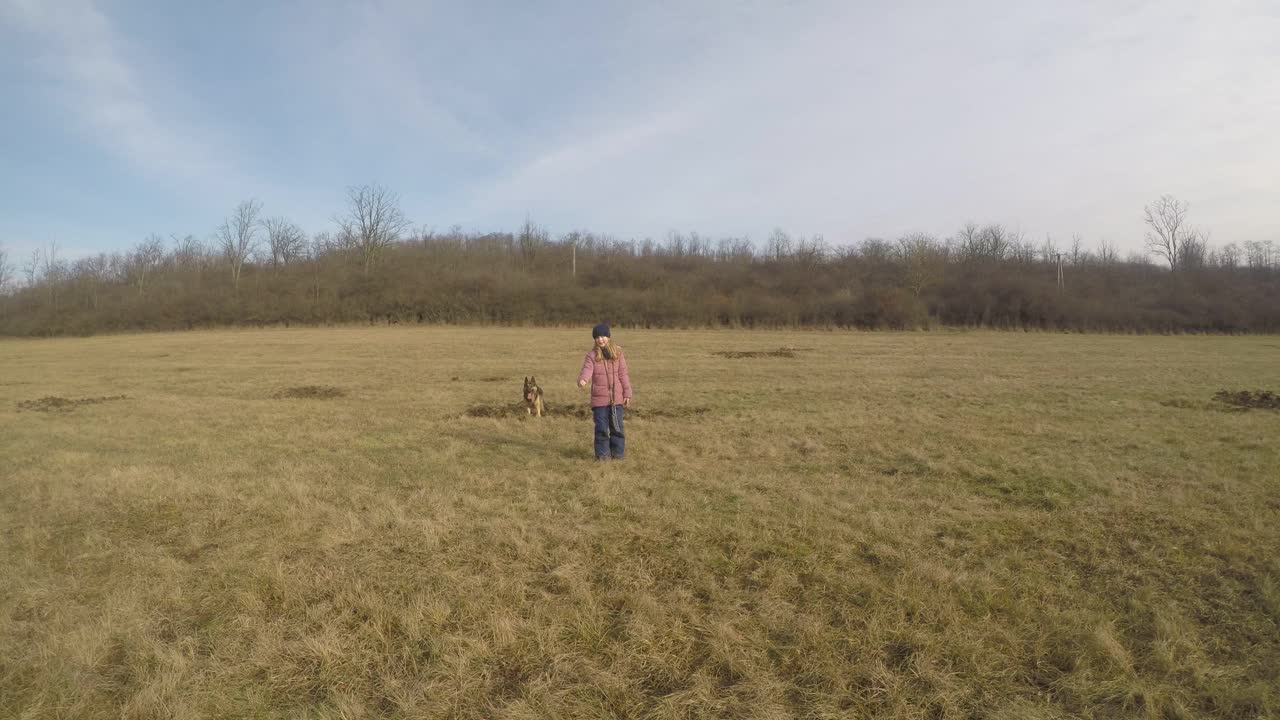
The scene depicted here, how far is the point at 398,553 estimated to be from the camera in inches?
204

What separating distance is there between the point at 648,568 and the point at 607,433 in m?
3.58

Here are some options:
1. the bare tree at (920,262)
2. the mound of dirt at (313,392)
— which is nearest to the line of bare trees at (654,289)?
the bare tree at (920,262)

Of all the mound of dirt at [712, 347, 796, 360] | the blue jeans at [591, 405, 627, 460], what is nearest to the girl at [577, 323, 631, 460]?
the blue jeans at [591, 405, 627, 460]

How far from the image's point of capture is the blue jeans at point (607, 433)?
820 centimetres

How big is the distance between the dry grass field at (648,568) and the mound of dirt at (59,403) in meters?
2.44

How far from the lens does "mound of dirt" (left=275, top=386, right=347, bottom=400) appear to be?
48.3 feet

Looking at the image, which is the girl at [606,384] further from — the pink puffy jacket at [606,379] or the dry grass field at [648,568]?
the dry grass field at [648,568]

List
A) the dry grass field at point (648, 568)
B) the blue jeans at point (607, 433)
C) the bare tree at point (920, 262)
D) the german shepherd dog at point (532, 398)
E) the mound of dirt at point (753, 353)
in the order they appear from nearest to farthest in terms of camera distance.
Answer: the dry grass field at point (648, 568) → the blue jeans at point (607, 433) → the german shepherd dog at point (532, 398) → the mound of dirt at point (753, 353) → the bare tree at point (920, 262)

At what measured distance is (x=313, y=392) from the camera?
1535 cm

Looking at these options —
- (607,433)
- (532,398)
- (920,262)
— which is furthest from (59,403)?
(920,262)

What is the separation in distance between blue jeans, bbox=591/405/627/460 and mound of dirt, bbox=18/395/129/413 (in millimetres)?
12323

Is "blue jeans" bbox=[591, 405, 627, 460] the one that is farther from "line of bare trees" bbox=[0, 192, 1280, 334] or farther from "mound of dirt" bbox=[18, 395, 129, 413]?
"line of bare trees" bbox=[0, 192, 1280, 334]

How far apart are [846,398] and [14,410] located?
18.4 metres

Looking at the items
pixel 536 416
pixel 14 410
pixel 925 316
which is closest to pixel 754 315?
pixel 925 316
